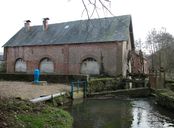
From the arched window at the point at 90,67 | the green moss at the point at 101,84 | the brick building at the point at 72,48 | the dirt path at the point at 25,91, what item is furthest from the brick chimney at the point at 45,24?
the dirt path at the point at 25,91

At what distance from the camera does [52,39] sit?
2861cm

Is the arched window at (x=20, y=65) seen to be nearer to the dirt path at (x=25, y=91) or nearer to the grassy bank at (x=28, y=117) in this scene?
the dirt path at (x=25, y=91)

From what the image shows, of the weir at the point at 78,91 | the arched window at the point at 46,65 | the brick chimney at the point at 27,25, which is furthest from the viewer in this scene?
the brick chimney at the point at 27,25

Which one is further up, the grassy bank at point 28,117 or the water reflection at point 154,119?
the grassy bank at point 28,117

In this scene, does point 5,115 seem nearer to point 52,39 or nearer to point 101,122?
point 101,122

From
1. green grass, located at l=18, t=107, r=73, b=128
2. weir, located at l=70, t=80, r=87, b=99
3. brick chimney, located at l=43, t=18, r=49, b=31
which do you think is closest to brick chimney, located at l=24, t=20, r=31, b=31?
brick chimney, located at l=43, t=18, r=49, b=31

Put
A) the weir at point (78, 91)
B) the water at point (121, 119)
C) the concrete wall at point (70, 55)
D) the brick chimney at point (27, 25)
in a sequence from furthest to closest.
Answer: the brick chimney at point (27, 25) → the concrete wall at point (70, 55) → the weir at point (78, 91) → the water at point (121, 119)

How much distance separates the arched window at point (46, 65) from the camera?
28092 millimetres

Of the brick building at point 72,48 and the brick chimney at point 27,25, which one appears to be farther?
the brick chimney at point 27,25

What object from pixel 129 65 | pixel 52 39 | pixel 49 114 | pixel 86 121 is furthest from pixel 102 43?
pixel 49 114

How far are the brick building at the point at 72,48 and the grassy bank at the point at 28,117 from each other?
14.0 m

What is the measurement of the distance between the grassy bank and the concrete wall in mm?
16226

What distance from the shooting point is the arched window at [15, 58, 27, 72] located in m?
30.3

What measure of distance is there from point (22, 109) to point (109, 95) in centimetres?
1135
